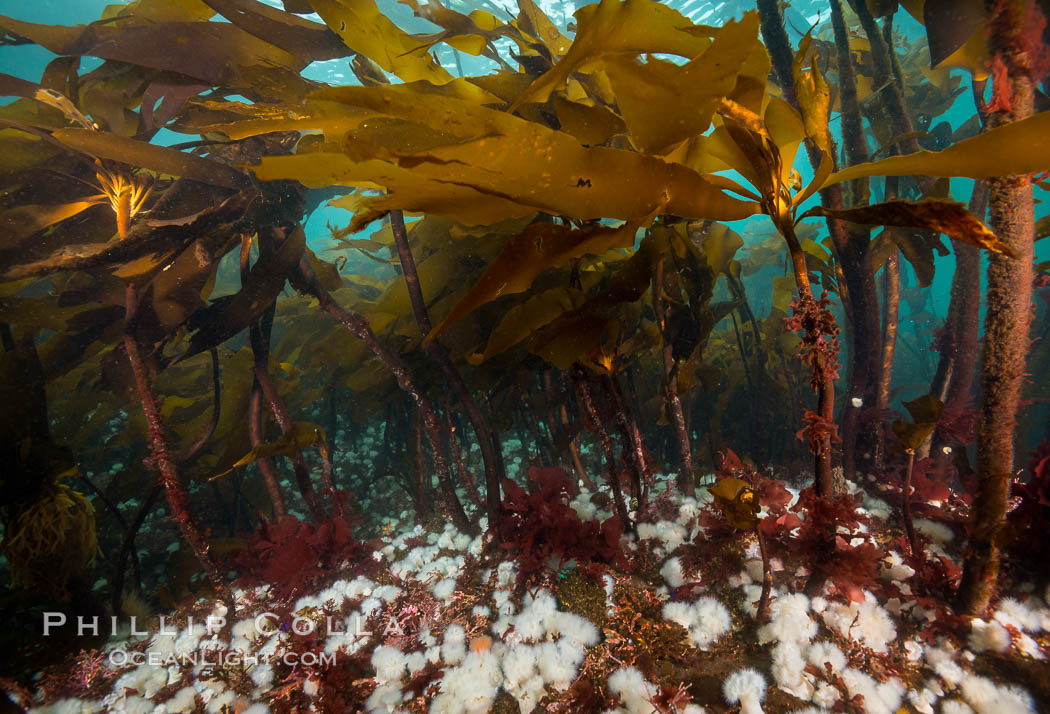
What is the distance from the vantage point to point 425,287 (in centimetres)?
233

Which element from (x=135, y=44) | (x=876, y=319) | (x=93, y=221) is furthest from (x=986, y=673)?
(x=93, y=221)

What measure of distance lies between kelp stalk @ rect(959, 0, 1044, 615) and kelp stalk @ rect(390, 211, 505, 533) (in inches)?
72.7

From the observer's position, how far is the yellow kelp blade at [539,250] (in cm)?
92

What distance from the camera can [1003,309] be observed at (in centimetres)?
113

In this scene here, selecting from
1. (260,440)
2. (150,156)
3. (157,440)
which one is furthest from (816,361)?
(150,156)

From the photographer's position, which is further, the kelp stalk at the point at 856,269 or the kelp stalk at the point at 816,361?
the kelp stalk at the point at 856,269

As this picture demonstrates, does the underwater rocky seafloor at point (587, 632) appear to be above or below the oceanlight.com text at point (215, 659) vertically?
above

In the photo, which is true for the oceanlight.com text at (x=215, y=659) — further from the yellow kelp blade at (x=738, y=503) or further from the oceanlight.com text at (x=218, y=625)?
the yellow kelp blade at (x=738, y=503)

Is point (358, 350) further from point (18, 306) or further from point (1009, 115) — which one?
point (1009, 115)

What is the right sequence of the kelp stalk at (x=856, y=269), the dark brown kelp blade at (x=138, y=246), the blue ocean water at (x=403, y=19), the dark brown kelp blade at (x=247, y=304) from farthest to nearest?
the blue ocean water at (x=403, y=19) < the dark brown kelp blade at (x=247, y=304) < the kelp stalk at (x=856, y=269) < the dark brown kelp blade at (x=138, y=246)

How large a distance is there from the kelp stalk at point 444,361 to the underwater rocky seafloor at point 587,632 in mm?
239

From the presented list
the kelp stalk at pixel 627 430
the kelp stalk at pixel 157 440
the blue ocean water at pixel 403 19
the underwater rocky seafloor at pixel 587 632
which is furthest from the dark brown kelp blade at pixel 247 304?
the blue ocean water at pixel 403 19

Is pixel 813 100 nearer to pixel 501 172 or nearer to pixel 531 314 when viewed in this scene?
pixel 501 172

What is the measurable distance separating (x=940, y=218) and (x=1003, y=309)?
70cm
